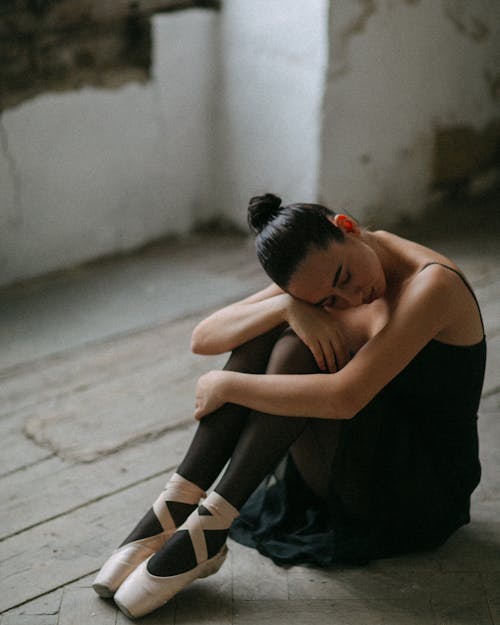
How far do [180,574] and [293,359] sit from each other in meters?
0.45

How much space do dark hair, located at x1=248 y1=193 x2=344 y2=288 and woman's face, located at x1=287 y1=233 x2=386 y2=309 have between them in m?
0.01

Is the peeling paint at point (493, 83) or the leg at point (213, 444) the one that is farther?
the peeling paint at point (493, 83)

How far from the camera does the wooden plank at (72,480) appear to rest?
201 cm

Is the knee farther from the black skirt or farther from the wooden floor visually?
the wooden floor

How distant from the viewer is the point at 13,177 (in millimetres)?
3225

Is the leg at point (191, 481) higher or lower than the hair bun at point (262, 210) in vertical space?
lower

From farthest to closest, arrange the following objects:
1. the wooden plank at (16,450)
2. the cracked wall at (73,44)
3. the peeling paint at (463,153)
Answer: the peeling paint at (463,153) < the cracked wall at (73,44) < the wooden plank at (16,450)

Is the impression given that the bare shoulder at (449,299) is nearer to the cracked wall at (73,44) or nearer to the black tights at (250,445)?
the black tights at (250,445)

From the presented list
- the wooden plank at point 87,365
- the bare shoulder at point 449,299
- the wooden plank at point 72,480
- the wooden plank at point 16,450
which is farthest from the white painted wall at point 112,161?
the bare shoulder at point 449,299

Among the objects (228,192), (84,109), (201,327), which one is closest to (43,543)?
(201,327)

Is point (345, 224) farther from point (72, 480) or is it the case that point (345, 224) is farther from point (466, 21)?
point (466, 21)

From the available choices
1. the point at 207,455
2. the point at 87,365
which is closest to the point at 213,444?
the point at 207,455

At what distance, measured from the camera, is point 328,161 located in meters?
3.46

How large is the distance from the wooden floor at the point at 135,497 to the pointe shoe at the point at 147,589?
36mm
